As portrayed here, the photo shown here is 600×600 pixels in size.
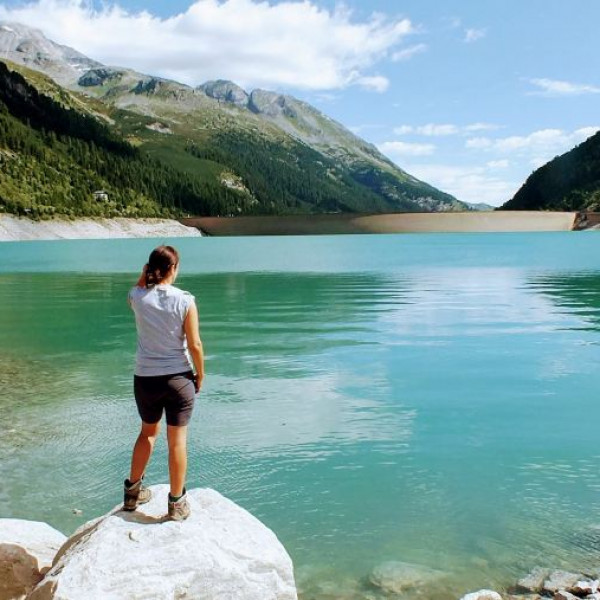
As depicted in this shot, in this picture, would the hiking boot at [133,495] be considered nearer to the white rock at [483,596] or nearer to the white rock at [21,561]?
the white rock at [21,561]

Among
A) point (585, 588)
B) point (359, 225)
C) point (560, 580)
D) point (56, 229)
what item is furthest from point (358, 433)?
point (56, 229)

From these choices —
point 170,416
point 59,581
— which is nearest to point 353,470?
point 170,416

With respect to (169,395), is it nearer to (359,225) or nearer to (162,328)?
(162,328)

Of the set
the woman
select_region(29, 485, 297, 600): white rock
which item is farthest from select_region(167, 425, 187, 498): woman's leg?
select_region(29, 485, 297, 600): white rock

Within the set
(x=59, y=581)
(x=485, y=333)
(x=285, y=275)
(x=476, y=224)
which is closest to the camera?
(x=59, y=581)

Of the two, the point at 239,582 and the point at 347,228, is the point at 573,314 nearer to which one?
the point at 239,582

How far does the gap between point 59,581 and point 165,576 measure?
0.72 m

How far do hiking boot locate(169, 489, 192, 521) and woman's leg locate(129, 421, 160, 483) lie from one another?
1.75 feet

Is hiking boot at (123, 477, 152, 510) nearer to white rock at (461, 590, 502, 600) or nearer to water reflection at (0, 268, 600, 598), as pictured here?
water reflection at (0, 268, 600, 598)

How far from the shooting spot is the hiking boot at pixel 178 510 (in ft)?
19.3

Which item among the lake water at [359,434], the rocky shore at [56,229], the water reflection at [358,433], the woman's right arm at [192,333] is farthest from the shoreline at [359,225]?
the woman's right arm at [192,333]

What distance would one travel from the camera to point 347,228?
594ft

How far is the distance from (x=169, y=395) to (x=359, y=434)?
6903 mm

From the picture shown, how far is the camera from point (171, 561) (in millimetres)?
5348
